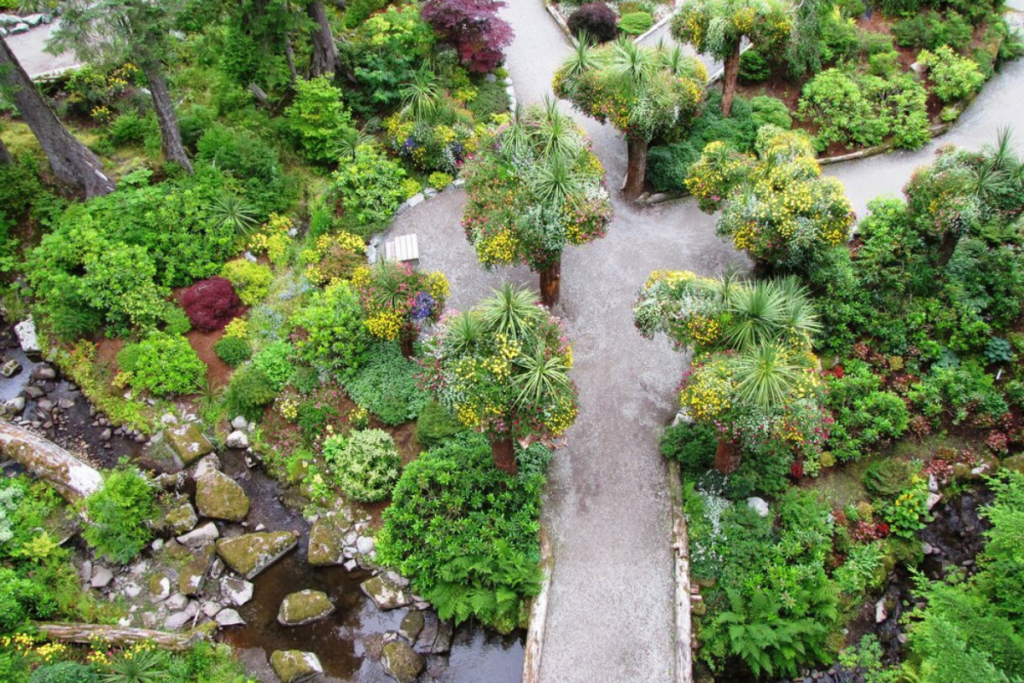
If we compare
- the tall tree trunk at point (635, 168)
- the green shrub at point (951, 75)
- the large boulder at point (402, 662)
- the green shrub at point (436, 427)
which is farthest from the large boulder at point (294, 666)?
the green shrub at point (951, 75)

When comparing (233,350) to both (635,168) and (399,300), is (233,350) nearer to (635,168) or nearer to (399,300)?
(399,300)

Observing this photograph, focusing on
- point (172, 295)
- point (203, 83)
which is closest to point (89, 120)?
point (203, 83)

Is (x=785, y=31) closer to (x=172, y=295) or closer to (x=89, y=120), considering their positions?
(x=172, y=295)

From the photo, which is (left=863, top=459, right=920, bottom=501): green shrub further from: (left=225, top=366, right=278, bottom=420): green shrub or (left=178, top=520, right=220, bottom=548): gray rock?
(left=178, top=520, right=220, bottom=548): gray rock

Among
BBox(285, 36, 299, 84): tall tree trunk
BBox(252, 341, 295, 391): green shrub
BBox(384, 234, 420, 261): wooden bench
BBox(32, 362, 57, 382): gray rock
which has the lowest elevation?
BBox(32, 362, 57, 382): gray rock

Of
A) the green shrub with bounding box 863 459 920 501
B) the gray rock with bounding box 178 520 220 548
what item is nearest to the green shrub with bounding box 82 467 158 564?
the gray rock with bounding box 178 520 220 548

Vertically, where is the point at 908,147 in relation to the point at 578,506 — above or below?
above

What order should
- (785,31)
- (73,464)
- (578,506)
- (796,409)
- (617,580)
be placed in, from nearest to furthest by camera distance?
(796,409) < (617,580) < (578,506) < (73,464) < (785,31)

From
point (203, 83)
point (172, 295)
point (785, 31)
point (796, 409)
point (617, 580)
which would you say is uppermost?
point (785, 31)
